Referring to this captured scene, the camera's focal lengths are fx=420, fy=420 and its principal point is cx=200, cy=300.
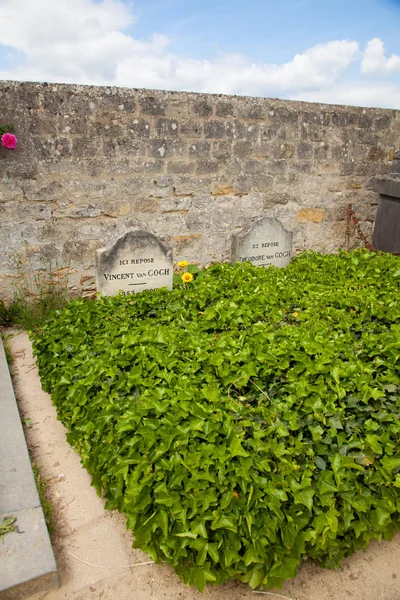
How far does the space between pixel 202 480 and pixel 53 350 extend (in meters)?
1.58

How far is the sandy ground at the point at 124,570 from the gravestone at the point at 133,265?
2.01m

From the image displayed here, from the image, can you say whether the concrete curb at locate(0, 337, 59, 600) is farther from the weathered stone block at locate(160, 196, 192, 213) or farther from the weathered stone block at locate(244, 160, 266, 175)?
the weathered stone block at locate(244, 160, 266, 175)

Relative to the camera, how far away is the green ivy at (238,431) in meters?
1.72

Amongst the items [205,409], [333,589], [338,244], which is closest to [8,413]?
[205,409]

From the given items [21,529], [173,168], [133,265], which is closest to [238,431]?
[21,529]

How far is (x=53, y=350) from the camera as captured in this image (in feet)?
9.52

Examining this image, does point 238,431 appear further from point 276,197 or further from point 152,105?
point 276,197

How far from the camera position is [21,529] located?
75.2 inches

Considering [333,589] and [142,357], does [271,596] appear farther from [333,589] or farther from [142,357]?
[142,357]

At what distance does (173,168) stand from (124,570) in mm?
3947

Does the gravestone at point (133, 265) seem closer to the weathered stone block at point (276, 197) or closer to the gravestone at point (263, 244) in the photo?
the gravestone at point (263, 244)

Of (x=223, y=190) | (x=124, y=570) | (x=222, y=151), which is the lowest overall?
(x=124, y=570)

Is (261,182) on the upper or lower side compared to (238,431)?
upper

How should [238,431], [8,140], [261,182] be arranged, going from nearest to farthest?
1. [238,431]
2. [8,140]
3. [261,182]
